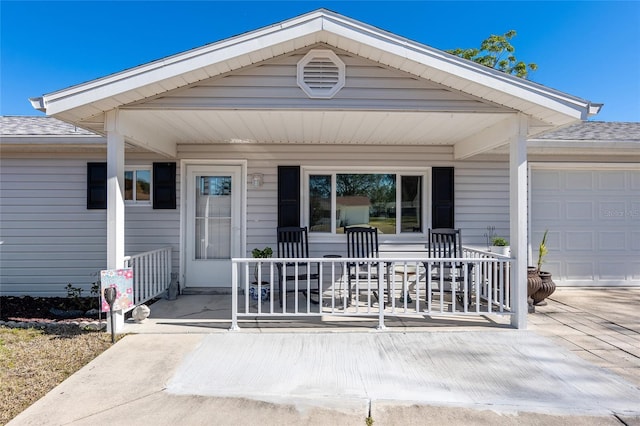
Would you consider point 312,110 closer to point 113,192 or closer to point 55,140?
point 113,192

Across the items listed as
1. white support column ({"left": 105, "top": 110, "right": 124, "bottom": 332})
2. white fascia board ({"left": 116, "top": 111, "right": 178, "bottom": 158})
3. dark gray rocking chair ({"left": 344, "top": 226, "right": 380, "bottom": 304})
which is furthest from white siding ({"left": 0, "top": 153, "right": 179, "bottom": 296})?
dark gray rocking chair ({"left": 344, "top": 226, "right": 380, "bottom": 304})

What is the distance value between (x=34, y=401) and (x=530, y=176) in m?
7.01

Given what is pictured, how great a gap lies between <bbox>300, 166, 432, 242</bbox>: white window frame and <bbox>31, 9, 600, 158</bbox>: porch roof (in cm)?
156

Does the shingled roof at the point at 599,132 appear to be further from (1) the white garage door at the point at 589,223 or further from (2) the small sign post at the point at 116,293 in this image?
(2) the small sign post at the point at 116,293

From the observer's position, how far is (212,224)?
609 cm

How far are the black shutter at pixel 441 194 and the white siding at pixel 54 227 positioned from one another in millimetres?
4193

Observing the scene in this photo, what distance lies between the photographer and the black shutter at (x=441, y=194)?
5.93 m

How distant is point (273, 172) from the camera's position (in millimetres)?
5934

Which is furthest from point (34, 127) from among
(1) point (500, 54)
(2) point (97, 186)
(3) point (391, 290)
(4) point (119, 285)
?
(1) point (500, 54)

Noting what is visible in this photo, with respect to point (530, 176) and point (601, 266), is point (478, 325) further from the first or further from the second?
point (601, 266)

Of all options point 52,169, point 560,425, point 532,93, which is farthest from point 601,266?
point 52,169

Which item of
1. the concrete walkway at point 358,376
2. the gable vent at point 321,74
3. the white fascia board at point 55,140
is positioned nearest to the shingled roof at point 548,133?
the white fascia board at point 55,140

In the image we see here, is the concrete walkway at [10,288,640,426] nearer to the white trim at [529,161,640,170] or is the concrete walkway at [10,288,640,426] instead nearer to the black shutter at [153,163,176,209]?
the black shutter at [153,163,176,209]

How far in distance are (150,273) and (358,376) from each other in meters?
3.39
